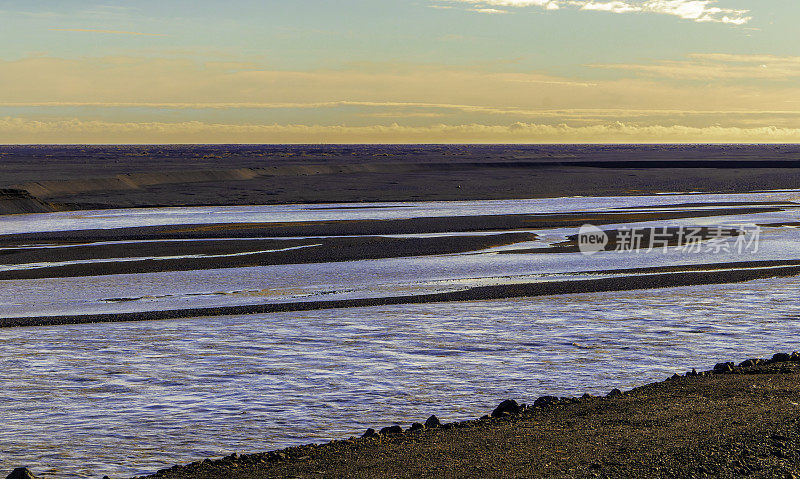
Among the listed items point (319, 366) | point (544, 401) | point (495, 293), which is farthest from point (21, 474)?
point (495, 293)

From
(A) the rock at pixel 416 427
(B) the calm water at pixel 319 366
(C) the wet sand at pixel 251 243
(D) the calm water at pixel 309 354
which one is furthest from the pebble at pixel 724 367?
(C) the wet sand at pixel 251 243

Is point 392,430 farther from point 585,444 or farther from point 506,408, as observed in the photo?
point 585,444

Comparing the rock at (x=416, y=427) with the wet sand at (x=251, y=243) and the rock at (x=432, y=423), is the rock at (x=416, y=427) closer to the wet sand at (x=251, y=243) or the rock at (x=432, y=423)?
the rock at (x=432, y=423)

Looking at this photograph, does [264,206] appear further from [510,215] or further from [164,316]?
[164,316]

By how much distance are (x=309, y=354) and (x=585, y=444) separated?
253 inches

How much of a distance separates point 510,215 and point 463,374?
29.2 meters

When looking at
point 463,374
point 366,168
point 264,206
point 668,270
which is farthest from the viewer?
point 366,168

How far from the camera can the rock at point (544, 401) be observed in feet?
34.3

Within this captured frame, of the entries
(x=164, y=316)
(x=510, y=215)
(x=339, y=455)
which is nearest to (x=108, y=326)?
(x=164, y=316)

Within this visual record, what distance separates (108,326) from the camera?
654 inches

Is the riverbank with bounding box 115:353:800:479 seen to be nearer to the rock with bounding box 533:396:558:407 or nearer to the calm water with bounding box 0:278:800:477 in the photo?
the rock with bounding box 533:396:558:407

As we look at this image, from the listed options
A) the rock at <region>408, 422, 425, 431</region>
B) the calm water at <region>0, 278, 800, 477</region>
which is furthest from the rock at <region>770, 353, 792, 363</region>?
the rock at <region>408, 422, 425, 431</region>

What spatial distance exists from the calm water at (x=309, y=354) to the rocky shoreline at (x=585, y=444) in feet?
2.88

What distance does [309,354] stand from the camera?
14164 mm
